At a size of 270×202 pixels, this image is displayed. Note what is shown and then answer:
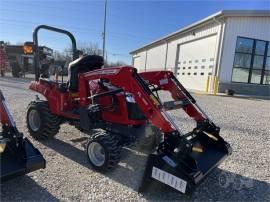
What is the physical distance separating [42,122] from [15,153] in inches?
71.6

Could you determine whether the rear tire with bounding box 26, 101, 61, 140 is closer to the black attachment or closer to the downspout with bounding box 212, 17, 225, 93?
the black attachment

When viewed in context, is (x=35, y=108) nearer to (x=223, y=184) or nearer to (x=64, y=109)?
(x=64, y=109)

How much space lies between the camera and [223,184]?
3.33 m

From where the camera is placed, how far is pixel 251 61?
18.8 metres

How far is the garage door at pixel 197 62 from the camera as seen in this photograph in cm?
1934

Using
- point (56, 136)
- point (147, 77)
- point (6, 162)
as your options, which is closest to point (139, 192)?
point (6, 162)

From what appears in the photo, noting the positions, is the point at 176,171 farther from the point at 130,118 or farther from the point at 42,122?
the point at 42,122

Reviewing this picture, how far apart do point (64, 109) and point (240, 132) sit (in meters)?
4.34

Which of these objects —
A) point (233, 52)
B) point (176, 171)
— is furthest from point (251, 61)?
point (176, 171)

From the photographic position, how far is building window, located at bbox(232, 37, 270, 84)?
1827cm

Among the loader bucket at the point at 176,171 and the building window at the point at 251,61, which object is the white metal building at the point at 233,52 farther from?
the loader bucket at the point at 176,171

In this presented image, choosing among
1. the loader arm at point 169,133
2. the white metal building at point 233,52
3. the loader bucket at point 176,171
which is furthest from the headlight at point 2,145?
the white metal building at point 233,52

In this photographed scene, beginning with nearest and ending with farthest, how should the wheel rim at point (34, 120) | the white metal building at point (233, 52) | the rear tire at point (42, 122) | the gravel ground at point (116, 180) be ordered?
the gravel ground at point (116, 180) → the rear tire at point (42, 122) → the wheel rim at point (34, 120) → the white metal building at point (233, 52)

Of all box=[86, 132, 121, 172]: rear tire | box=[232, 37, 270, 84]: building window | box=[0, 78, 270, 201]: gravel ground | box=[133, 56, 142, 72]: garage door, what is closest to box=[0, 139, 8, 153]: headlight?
box=[0, 78, 270, 201]: gravel ground
